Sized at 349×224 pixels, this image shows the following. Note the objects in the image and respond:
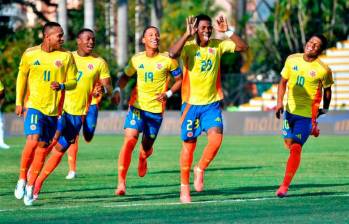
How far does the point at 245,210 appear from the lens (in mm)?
14891

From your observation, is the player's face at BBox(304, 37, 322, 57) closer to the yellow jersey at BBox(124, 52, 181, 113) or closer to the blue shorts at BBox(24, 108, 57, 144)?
the yellow jersey at BBox(124, 52, 181, 113)

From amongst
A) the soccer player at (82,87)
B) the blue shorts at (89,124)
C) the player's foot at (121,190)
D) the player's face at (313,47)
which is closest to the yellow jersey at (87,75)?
the soccer player at (82,87)

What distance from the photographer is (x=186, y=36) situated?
1616 centimetres

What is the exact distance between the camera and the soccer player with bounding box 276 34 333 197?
1753 cm

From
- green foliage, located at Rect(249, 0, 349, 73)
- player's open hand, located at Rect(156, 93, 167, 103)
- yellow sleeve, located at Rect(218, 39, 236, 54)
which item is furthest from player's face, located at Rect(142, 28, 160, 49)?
green foliage, located at Rect(249, 0, 349, 73)

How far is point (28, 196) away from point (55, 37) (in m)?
2.00

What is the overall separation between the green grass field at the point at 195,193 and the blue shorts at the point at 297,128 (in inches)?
29.4

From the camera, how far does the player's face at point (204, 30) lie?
16578mm

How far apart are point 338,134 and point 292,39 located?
15.6 m

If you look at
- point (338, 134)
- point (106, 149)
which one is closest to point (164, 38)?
point (338, 134)

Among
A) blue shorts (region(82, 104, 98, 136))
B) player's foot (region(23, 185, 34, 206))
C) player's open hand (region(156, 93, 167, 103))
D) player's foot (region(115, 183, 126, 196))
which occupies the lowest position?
player's foot (region(115, 183, 126, 196))

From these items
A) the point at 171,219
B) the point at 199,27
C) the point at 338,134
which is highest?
the point at 199,27

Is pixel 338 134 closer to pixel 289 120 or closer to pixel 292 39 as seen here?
pixel 292 39

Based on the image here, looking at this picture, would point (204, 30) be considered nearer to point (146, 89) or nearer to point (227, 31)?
point (227, 31)
